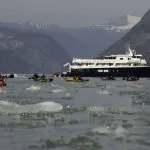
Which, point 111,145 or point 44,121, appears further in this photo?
point 44,121

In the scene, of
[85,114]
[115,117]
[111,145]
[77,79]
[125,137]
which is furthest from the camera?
[77,79]

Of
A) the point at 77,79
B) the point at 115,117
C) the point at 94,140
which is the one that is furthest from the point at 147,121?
the point at 77,79

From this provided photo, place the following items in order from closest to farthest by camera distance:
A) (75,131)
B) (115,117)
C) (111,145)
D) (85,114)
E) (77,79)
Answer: (111,145) → (75,131) → (115,117) → (85,114) → (77,79)

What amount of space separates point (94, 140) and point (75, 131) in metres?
3.74

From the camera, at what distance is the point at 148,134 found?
2981 centimetres

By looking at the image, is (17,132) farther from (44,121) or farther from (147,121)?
(147,121)

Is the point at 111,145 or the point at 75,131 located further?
the point at 75,131

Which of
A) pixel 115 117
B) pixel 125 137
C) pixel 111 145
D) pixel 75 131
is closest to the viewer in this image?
pixel 111 145

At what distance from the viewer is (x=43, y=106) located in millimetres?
43281

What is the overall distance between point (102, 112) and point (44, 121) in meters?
9.16

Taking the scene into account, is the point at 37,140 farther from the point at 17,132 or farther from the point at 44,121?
the point at 44,121

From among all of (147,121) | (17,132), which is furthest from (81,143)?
(147,121)

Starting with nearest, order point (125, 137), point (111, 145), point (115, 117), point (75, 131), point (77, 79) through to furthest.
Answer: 1. point (111, 145)
2. point (125, 137)
3. point (75, 131)
4. point (115, 117)
5. point (77, 79)

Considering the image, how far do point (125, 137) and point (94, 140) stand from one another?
1958 millimetres
